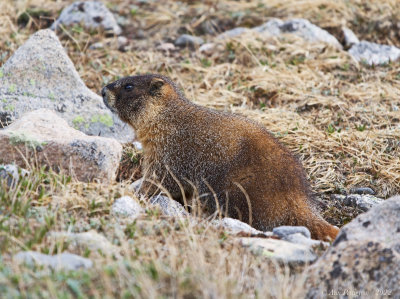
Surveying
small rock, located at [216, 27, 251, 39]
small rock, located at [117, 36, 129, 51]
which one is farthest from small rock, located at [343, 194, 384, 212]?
small rock, located at [117, 36, 129, 51]

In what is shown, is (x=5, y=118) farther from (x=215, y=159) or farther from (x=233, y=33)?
(x=233, y=33)

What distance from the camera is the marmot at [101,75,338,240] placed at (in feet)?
21.0

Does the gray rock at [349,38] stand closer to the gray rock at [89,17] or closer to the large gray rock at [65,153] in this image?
the gray rock at [89,17]

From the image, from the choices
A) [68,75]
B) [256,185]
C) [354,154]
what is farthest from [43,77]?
[354,154]

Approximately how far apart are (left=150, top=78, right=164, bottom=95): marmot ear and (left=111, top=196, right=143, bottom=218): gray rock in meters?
2.17

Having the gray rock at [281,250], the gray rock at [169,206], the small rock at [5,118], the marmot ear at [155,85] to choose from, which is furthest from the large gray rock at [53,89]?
the gray rock at [281,250]

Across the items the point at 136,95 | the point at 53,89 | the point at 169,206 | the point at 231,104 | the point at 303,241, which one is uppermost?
the point at 136,95

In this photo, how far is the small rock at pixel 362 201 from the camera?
23.6 ft

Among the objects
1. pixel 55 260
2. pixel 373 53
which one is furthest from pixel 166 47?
pixel 55 260

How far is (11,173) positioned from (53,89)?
2.85 m

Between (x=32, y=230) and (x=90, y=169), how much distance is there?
1543 millimetres

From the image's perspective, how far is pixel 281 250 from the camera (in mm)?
4988

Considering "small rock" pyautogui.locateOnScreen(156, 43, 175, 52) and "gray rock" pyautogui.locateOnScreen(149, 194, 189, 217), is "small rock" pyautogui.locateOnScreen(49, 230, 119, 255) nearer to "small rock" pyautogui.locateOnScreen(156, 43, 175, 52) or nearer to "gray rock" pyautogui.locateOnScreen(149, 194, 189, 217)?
"gray rock" pyautogui.locateOnScreen(149, 194, 189, 217)

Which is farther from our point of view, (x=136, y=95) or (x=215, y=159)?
(x=136, y=95)
